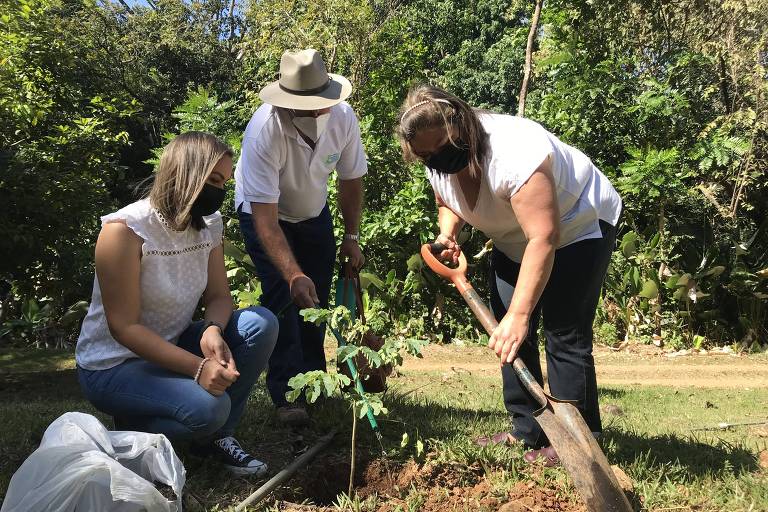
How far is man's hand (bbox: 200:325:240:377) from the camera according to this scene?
3.03m

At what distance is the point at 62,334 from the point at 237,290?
2.96 meters

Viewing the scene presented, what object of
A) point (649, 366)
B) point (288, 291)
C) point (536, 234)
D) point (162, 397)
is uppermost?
point (536, 234)

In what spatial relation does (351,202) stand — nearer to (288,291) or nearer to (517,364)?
(288,291)

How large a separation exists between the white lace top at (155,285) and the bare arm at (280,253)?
35 centimetres

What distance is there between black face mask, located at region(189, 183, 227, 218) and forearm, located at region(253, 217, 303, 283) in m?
0.36

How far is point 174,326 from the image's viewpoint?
3.22 metres

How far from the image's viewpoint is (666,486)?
307 cm

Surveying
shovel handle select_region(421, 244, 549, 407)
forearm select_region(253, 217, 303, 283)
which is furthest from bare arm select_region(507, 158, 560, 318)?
forearm select_region(253, 217, 303, 283)

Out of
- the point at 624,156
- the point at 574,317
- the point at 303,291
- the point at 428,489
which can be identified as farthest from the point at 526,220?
the point at 624,156

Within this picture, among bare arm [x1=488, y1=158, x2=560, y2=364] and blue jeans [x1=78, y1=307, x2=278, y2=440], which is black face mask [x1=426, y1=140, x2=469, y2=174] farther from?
blue jeans [x1=78, y1=307, x2=278, y2=440]

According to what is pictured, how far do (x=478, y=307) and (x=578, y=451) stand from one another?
2.38ft

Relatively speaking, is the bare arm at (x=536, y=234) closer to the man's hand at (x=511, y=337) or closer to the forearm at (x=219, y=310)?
the man's hand at (x=511, y=337)

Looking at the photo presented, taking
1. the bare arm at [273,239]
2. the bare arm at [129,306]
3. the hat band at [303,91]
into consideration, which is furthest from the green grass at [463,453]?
the hat band at [303,91]

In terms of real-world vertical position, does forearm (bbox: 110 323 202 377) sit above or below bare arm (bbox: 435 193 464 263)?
below
